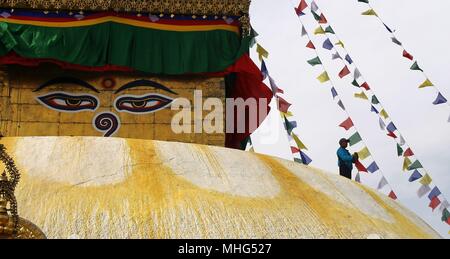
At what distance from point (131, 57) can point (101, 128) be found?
1254 mm

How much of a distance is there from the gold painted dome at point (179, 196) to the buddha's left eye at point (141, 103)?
4.96m

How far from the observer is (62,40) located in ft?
41.2

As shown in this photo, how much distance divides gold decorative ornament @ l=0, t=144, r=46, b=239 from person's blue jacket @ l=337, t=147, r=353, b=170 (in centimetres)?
449

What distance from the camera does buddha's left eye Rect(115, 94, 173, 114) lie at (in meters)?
12.5

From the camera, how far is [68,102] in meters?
12.4

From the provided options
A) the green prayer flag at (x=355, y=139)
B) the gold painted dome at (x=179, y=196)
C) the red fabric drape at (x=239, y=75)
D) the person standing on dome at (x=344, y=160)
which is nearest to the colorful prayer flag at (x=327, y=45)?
the red fabric drape at (x=239, y=75)

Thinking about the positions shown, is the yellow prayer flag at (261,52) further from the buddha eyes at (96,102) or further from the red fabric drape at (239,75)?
the buddha eyes at (96,102)

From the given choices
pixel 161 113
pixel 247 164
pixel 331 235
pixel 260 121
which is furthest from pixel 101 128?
pixel 331 235

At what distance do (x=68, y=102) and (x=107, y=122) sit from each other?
2.23 feet

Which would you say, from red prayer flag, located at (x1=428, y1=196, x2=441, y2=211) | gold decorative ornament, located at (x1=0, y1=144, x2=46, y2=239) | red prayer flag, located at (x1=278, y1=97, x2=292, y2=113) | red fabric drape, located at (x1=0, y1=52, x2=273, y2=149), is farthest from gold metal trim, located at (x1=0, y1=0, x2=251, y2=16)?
gold decorative ornament, located at (x1=0, y1=144, x2=46, y2=239)

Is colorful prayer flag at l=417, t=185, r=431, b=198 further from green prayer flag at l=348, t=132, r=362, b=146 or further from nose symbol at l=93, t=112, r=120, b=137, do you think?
nose symbol at l=93, t=112, r=120, b=137

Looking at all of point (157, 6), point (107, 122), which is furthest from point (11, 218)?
point (157, 6)

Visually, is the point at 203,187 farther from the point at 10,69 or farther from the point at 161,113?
the point at 10,69

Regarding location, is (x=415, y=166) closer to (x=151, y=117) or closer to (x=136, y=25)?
(x=151, y=117)
